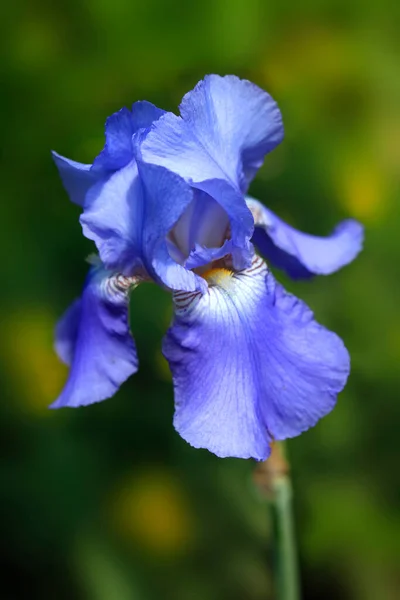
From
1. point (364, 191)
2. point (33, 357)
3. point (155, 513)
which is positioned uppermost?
point (364, 191)

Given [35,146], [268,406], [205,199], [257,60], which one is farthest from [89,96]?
[268,406]

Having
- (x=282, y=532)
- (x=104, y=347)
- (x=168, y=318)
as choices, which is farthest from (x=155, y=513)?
(x=104, y=347)

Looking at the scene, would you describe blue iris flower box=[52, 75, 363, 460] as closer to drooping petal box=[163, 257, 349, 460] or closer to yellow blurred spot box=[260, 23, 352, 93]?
drooping petal box=[163, 257, 349, 460]

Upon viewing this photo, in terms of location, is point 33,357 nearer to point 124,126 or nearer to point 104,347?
point 104,347

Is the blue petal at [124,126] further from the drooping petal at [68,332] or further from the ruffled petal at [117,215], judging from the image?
the drooping petal at [68,332]

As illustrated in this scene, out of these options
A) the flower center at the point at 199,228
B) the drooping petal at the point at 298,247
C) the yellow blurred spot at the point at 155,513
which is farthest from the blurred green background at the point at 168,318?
the flower center at the point at 199,228

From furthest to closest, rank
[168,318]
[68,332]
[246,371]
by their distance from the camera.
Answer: [168,318], [68,332], [246,371]
